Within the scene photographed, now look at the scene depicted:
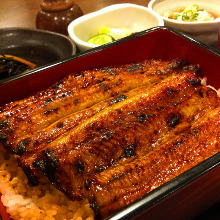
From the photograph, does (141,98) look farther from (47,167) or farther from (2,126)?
(2,126)

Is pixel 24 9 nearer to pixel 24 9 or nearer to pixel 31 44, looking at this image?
pixel 24 9

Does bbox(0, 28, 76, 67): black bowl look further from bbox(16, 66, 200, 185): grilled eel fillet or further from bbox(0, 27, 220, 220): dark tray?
bbox(16, 66, 200, 185): grilled eel fillet

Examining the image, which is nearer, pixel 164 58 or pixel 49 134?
pixel 49 134

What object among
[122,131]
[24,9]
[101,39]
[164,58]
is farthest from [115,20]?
[122,131]

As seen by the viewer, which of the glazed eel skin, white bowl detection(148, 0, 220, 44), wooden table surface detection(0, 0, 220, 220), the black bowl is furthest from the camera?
wooden table surface detection(0, 0, 220, 220)

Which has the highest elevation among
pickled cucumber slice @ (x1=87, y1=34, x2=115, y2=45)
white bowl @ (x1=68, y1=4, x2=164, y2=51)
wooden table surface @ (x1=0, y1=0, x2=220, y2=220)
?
white bowl @ (x1=68, y1=4, x2=164, y2=51)

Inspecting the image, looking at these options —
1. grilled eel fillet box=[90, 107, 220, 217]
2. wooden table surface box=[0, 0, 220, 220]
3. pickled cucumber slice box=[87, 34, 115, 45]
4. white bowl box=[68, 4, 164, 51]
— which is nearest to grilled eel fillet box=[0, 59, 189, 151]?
grilled eel fillet box=[90, 107, 220, 217]
